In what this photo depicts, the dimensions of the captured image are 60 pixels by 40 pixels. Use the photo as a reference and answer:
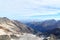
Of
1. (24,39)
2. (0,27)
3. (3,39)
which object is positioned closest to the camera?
(3,39)

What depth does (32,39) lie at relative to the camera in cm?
8906

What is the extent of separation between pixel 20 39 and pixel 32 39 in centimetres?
468

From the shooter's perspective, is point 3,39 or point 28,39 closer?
point 3,39

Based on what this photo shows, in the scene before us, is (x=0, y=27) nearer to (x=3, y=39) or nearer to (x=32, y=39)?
(x=32, y=39)

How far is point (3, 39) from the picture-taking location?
69125mm

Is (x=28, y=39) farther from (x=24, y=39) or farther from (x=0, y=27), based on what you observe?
(x=0, y=27)

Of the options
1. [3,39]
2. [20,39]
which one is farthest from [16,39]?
[3,39]

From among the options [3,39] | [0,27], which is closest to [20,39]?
[3,39]

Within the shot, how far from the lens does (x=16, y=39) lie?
9175cm

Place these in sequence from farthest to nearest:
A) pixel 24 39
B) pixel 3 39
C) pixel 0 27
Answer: pixel 0 27 < pixel 24 39 < pixel 3 39

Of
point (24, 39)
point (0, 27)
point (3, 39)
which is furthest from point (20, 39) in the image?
point (0, 27)

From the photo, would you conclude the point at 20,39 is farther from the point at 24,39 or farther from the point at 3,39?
the point at 3,39

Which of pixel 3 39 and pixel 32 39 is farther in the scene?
pixel 32 39

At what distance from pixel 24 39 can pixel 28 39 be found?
3246 mm
